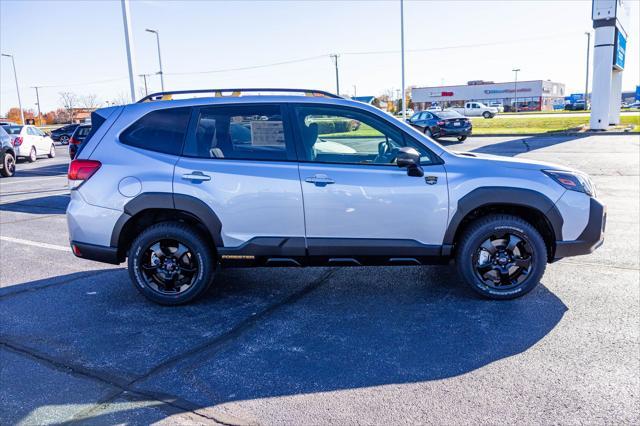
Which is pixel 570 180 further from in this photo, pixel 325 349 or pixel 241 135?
pixel 241 135

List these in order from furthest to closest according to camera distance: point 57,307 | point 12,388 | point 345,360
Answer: point 57,307 < point 345,360 < point 12,388

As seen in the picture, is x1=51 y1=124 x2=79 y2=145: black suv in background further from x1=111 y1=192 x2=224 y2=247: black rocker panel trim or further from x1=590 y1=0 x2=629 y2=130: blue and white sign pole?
x1=111 y1=192 x2=224 y2=247: black rocker panel trim

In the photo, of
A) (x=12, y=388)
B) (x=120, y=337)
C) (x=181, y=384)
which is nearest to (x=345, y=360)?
(x=181, y=384)

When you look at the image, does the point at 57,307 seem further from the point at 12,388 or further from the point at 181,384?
the point at 181,384

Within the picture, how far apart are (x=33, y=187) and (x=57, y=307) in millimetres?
11132

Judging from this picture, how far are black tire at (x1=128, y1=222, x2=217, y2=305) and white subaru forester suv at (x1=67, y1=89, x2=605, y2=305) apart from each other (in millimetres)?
11

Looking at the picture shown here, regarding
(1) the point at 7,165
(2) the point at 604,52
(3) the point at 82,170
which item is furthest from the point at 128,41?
(2) the point at 604,52

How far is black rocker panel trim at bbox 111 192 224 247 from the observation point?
450cm

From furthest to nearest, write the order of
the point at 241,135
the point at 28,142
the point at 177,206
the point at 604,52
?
the point at 604,52
the point at 28,142
the point at 241,135
the point at 177,206

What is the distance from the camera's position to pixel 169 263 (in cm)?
468

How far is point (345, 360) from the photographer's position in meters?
3.59

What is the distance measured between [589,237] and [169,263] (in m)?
3.85

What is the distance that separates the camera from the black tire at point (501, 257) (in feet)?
14.8

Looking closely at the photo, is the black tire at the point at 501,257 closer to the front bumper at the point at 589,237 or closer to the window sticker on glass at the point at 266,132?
→ the front bumper at the point at 589,237
